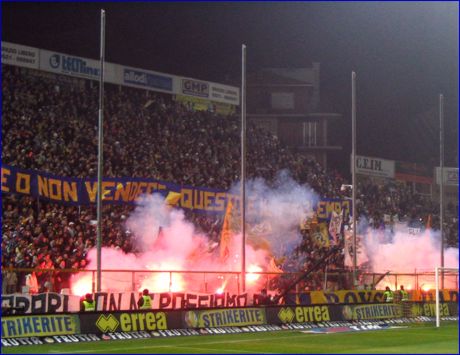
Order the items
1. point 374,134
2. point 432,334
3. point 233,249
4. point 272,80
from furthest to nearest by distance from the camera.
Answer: point 374,134 < point 272,80 < point 233,249 < point 432,334

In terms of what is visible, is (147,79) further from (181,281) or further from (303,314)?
(303,314)

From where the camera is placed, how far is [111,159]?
144 ft

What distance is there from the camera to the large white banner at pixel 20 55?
1870 inches

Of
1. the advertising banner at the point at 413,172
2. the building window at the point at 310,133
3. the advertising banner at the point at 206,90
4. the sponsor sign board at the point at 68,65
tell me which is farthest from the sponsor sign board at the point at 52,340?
the advertising banner at the point at 413,172

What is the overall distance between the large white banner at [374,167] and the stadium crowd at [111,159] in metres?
4.49

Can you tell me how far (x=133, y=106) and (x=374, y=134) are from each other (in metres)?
34.6

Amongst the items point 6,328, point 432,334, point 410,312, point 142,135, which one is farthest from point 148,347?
point 142,135

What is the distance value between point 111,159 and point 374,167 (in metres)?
30.6

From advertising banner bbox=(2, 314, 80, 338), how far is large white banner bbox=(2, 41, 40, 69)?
25069mm

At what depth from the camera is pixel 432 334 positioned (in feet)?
96.5

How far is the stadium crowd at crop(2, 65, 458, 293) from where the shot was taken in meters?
34.4

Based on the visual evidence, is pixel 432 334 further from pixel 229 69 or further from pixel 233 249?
pixel 229 69

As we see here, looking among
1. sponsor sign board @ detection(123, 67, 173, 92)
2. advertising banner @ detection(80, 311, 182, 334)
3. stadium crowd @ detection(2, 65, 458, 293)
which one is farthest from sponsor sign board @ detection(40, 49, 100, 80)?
advertising banner @ detection(80, 311, 182, 334)

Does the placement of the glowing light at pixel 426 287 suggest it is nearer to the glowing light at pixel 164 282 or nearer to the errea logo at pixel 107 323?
the glowing light at pixel 164 282
